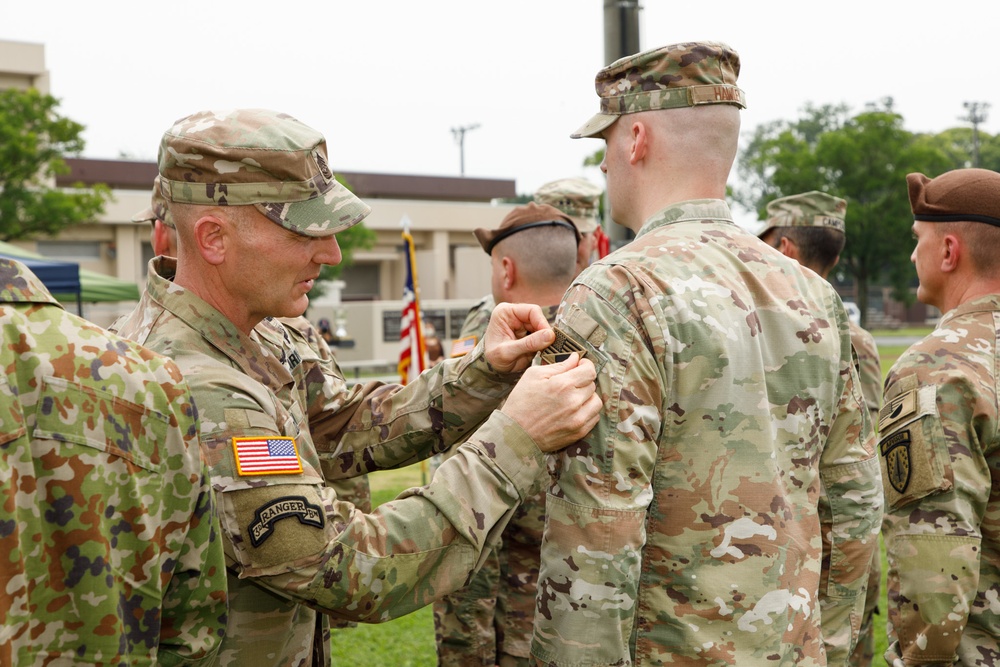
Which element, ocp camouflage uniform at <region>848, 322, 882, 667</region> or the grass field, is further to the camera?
the grass field

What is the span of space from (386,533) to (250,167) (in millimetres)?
962

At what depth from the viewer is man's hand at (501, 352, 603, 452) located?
2170 mm

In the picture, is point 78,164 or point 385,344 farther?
point 78,164

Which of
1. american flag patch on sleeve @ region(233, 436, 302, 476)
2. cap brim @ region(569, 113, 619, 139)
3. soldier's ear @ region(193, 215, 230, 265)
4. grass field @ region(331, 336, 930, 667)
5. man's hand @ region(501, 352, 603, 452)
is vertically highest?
cap brim @ region(569, 113, 619, 139)

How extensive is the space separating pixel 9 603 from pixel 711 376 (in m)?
1.58

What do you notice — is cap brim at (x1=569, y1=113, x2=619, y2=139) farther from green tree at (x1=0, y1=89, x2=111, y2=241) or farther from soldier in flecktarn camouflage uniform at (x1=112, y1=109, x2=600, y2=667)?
green tree at (x1=0, y1=89, x2=111, y2=241)

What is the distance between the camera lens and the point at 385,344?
3334 centimetres

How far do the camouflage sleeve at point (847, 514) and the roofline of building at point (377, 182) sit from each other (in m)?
37.7

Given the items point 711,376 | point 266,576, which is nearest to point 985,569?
point 711,376

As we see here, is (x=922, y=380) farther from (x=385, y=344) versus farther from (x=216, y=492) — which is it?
(x=385, y=344)

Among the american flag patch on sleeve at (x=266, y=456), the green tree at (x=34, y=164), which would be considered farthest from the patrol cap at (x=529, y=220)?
the green tree at (x=34, y=164)

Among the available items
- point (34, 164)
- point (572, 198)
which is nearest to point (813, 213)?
point (572, 198)

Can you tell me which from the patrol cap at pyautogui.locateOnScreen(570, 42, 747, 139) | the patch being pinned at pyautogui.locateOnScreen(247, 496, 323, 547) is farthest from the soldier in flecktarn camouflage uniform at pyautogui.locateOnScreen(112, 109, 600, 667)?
the patrol cap at pyautogui.locateOnScreen(570, 42, 747, 139)

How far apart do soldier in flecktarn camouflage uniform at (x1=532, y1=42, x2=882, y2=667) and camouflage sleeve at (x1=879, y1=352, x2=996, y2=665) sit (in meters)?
0.78
